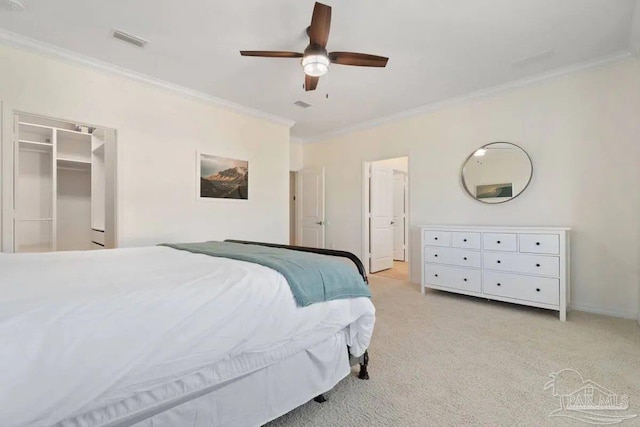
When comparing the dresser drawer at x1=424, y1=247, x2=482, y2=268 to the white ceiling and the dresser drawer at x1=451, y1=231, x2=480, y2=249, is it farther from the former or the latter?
the white ceiling

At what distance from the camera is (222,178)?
4.32 metres

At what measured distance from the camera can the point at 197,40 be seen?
9.16 ft

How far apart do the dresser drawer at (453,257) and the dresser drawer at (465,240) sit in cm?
6

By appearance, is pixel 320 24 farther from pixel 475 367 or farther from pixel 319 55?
pixel 475 367

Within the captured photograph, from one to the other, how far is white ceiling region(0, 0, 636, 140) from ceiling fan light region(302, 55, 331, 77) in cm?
34

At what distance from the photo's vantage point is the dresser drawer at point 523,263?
9.96 ft

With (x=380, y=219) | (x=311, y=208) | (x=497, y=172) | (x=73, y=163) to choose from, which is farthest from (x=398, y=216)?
(x=73, y=163)

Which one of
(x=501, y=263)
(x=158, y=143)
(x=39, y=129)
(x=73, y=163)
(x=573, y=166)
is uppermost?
(x=39, y=129)

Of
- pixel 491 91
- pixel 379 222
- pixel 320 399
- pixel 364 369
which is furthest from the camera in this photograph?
pixel 379 222

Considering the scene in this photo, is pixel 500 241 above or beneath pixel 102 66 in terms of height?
beneath

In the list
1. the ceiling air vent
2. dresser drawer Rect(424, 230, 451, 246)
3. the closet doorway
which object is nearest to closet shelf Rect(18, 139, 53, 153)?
the closet doorway

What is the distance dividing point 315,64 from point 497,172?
110 inches

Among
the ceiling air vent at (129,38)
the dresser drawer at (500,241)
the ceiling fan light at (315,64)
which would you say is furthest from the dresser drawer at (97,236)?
the dresser drawer at (500,241)

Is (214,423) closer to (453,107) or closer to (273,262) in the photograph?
(273,262)
